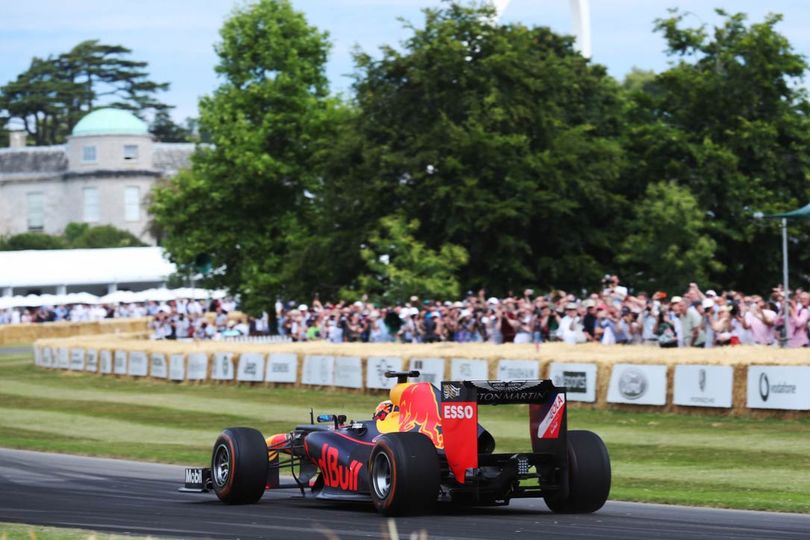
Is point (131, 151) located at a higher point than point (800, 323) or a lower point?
higher

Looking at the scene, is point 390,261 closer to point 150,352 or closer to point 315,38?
point 150,352

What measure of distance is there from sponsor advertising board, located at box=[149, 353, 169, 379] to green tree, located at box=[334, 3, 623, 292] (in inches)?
477

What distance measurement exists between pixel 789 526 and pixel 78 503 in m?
7.40

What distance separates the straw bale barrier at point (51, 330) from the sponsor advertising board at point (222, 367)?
33983 mm

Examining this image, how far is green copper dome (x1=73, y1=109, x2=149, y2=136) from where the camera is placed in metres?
130

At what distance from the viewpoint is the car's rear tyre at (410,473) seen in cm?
1328

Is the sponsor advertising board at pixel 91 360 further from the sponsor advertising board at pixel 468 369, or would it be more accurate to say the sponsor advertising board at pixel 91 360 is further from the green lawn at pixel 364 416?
the sponsor advertising board at pixel 468 369

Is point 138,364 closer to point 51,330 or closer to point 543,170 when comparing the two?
point 543,170

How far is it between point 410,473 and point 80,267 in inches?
3400

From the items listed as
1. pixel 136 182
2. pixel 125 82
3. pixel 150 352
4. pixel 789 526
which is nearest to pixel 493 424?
pixel 789 526

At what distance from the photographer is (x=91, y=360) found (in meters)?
47.6

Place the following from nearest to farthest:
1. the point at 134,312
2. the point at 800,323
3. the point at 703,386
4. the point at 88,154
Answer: the point at 703,386 → the point at 800,323 → the point at 134,312 → the point at 88,154

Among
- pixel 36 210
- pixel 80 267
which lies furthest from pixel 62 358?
pixel 36 210

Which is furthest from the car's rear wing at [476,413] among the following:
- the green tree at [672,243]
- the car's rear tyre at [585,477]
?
the green tree at [672,243]
